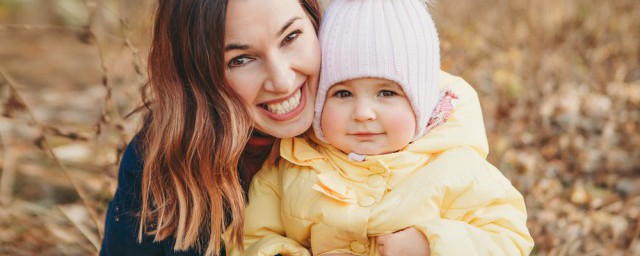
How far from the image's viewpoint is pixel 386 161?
2.15 m

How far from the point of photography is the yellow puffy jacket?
2051mm

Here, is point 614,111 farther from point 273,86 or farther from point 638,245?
point 273,86

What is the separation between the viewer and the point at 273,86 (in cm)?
214

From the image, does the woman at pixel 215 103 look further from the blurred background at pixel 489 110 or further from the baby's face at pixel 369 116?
the blurred background at pixel 489 110

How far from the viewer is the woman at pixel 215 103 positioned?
2.10 m

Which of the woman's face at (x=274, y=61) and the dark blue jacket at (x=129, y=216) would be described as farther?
the dark blue jacket at (x=129, y=216)

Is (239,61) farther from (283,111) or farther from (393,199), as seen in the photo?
(393,199)

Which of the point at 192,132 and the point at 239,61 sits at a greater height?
the point at 239,61

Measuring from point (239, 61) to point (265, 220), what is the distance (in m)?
0.54

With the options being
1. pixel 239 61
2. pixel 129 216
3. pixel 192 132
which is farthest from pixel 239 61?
pixel 129 216

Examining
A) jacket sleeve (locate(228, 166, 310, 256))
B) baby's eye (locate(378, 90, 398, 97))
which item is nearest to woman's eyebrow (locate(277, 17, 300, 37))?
baby's eye (locate(378, 90, 398, 97))

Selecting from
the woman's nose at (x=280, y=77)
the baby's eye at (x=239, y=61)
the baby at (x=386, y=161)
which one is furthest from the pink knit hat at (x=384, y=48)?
the baby's eye at (x=239, y=61)

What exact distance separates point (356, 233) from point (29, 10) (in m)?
5.79

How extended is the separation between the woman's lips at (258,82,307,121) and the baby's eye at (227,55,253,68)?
0.50 feet
